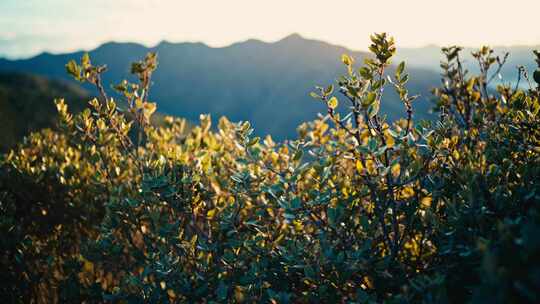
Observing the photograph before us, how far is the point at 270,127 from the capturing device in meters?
61.3

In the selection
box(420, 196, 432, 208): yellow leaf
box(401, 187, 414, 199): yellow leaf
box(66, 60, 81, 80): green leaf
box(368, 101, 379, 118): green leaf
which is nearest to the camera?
box(368, 101, 379, 118): green leaf

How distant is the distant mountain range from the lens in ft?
198

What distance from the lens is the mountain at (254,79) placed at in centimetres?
6062

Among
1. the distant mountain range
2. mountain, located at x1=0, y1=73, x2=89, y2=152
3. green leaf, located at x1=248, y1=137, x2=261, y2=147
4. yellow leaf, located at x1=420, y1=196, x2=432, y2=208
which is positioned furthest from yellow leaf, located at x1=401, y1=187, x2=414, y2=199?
the distant mountain range

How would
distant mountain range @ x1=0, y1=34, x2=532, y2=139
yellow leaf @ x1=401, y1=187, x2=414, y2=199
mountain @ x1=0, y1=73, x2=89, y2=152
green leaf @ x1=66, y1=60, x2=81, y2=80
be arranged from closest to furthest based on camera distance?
yellow leaf @ x1=401, y1=187, x2=414, y2=199 → green leaf @ x1=66, y1=60, x2=81, y2=80 → mountain @ x1=0, y1=73, x2=89, y2=152 → distant mountain range @ x1=0, y1=34, x2=532, y2=139

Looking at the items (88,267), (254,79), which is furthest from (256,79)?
(88,267)

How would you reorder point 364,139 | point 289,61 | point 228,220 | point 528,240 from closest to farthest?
1. point 528,240
2. point 228,220
3. point 364,139
4. point 289,61

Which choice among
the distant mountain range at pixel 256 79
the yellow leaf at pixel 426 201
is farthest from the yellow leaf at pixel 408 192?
the distant mountain range at pixel 256 79

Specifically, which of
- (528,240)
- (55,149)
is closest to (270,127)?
(55,149)

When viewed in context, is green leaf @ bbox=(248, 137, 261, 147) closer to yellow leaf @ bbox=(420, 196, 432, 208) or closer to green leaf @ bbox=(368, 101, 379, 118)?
green leaf @ bbox=(368, 101, 379, 118)

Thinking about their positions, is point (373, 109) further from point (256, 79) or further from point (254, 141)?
point (256, 79)

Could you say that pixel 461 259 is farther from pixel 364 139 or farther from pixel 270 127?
pixel 270 127

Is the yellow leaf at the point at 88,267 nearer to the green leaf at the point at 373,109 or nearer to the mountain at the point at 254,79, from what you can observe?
the green leaf at the point at 373,109

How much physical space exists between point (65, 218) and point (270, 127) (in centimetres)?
5690
